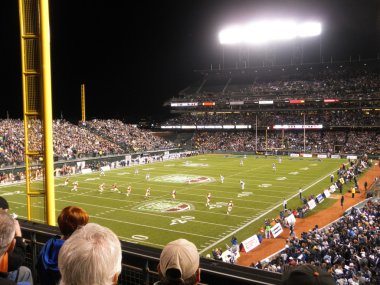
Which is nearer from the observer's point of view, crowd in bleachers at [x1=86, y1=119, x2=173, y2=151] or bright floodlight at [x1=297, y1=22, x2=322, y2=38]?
Answer: crowd in bleachers at [x1=86, y1=119, x2=173, y2=151]

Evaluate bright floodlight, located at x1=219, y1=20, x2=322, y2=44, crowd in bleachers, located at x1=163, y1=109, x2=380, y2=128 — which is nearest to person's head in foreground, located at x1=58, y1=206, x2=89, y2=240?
crowd in bleachers, located at x1=163, y1=109, x2=380, y2=128

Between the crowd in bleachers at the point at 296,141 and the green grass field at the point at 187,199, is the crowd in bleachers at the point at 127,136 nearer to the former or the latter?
the crowd in bleachers at the point at 296,141

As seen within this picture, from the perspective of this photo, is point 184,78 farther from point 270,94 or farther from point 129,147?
point 129,147

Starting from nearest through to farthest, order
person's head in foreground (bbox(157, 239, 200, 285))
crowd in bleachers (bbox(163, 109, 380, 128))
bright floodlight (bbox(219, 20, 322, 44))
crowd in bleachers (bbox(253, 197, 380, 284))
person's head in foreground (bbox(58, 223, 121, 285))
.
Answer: person's head in foreground (bbox(58, 223, 121, 285))
person's head in foreground (bbox(157, 239, 200, 285))
crowd in bleachers (bbox(253, 197, 380, 284))
bright floodlight (bbox(219, 20, 322, 44))
crowd in bleachers (bbox(163, 109, 380, 128))

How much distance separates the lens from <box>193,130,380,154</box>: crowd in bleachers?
6153cm

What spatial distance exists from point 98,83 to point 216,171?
3139 centimetres

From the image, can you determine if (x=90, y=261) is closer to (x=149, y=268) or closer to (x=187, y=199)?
(x=149, y=268)

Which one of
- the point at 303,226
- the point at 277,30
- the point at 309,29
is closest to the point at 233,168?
the point at 303,226

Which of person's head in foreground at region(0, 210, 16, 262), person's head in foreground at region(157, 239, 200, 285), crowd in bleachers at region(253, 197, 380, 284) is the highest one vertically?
person's head in foreground at region(0, 210, 16, 262)

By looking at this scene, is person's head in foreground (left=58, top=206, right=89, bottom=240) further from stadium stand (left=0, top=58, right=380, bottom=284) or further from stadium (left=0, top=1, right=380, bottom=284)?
stadium stand (left=0, top=58, right=380, bottom=284)

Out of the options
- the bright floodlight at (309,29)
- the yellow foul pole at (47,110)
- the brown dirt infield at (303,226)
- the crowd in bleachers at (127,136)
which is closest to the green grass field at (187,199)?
the yellow foul pole at (47,110)

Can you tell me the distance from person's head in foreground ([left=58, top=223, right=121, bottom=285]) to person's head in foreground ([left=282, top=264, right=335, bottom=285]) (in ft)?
2.70

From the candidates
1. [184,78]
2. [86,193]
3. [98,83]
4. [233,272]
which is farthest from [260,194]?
[184,78]

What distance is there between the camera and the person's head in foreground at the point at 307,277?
174 centimetres
